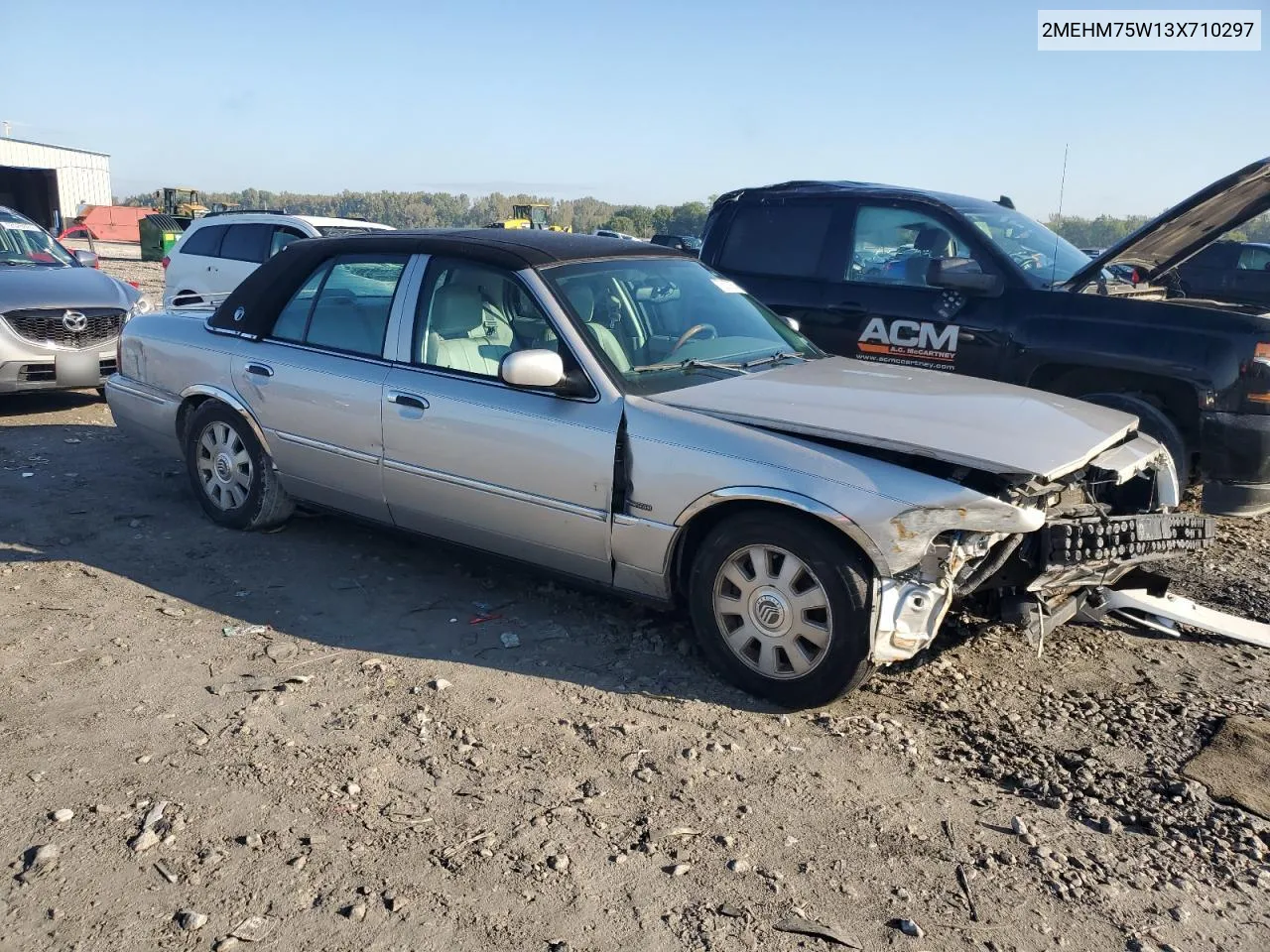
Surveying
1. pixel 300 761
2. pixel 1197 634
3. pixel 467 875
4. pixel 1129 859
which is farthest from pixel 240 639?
pixel 1197 634

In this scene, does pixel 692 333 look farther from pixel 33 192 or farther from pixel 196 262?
pixel 33 192

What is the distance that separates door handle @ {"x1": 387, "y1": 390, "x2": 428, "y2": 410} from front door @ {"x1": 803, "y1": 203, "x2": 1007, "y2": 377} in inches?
125

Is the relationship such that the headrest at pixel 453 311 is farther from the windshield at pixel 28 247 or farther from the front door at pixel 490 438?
the windshield at pixel 28 247

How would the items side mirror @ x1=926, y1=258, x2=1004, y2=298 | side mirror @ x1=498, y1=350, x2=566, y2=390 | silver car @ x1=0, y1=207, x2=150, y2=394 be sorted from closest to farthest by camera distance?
1. side mirror @ x1=498, y1=350, x2=566, y2=390
2. side mirror @ x1=926, y1=258, x2=1004, y2=298
3. silver car @ x1=0, y1=207, x2=150, y2=394

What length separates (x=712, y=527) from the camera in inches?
160

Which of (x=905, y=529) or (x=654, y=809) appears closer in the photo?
(x=654, y=809)

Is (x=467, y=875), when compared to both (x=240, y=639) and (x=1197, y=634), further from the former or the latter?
(x=1197, y=634)

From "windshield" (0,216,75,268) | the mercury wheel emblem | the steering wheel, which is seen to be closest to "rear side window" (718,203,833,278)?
the steering wheel

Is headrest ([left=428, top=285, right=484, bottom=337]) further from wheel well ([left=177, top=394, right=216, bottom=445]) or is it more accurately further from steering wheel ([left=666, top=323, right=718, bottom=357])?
wheel well ([left=177, top=394, right=216, bottom=445])

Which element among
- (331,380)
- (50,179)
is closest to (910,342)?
(331,380)

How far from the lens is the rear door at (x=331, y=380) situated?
5004mm

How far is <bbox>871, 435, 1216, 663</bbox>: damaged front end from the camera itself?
11.8 ft

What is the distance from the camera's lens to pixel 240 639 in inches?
176

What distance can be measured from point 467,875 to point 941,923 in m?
1.29
